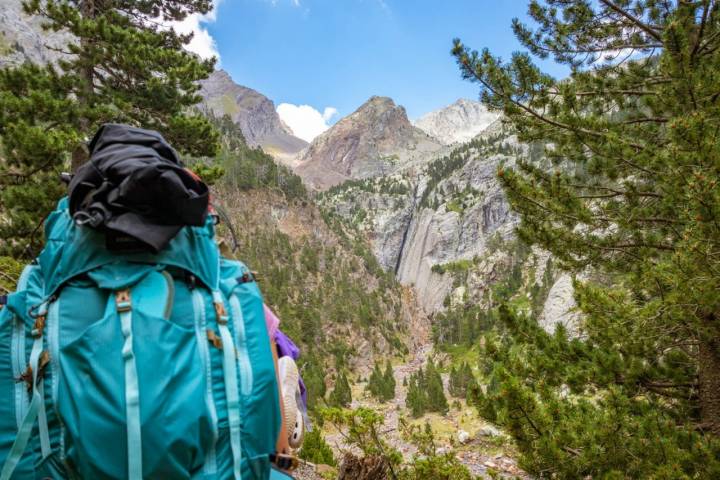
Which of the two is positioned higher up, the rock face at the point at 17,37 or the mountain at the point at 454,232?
the rock face at the point at 17,37

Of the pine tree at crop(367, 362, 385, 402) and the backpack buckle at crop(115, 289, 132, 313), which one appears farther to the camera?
the pine tree at crop(367, 362, 385, 402)

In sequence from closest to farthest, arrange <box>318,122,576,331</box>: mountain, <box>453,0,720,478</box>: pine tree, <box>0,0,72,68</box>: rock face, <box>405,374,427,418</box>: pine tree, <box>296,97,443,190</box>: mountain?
<box>453,0,720,478</box>: pine tree
<box>405,374,427,418</box>: pine tree
<box>318,122,576,331</box>: mountain
<box>0,0,72,68</box>: rock face
<box>296,97,443,190</box>: mountain

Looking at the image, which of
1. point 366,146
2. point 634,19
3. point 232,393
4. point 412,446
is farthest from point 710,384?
point 366,146

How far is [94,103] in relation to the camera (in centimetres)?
726

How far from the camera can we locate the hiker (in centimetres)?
107

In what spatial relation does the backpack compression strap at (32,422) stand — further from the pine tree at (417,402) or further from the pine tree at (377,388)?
the pine tree at (377,388)

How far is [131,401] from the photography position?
1.05 meters

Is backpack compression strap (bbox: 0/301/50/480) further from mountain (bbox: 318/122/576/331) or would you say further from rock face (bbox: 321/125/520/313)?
rock face (bbox: 321/125/520/313)

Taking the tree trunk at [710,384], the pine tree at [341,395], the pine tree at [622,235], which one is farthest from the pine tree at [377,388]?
the tree trunk at [710,384]

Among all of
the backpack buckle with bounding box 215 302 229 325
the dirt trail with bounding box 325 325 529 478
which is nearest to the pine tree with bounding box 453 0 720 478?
the dirt trail with bounding box 325 325 529 478

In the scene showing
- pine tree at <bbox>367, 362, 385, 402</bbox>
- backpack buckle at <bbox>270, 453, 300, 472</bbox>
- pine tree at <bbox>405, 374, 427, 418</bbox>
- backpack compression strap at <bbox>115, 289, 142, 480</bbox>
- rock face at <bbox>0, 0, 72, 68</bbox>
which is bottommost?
pine tree at <bbox>367, 362, 385, 402</bbox>

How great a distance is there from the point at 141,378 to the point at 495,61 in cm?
462

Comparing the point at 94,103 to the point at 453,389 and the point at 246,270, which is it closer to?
the point at 246,270

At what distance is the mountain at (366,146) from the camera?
17912cm
